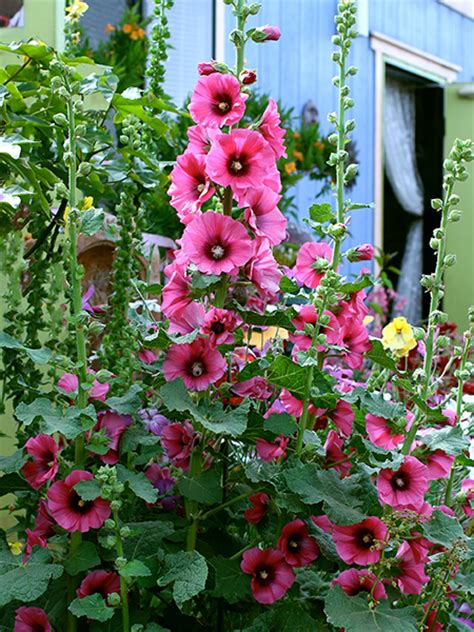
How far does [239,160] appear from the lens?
0.90 meters

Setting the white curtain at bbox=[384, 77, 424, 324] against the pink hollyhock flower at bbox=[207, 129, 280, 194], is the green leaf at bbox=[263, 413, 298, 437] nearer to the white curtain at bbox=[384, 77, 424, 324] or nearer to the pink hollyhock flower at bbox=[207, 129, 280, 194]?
the pink hollyhock flower at bbox=[207, 129, 280, 194]

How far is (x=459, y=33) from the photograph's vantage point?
869 centimetres

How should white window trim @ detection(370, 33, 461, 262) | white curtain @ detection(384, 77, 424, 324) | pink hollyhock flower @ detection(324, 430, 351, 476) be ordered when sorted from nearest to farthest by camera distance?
1. pink hollyhock flower @ detection(324, 430, 351, 476)
2. white window trim @ detection(370, 33, 461, 262)
3. white curtain @ detection(384, 77, 424, 324)

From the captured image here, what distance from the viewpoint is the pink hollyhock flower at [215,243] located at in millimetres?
898

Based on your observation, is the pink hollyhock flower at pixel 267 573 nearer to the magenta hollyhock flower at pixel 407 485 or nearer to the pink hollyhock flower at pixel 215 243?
the magenta hollyhock flower at pixel 407 485

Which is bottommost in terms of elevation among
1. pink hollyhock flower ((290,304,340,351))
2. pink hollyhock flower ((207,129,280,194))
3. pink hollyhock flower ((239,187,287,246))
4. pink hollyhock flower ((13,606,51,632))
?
pink hollyhock flower ((13,606,51,632))

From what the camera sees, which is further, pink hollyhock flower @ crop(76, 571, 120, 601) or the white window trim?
the white window trim

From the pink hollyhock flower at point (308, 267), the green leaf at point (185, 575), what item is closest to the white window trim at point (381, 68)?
the pink hollyhock flower at point (308, 267)

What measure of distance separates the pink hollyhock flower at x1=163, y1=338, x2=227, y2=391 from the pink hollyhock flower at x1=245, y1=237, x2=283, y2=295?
79mm

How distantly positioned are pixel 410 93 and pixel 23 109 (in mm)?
7561

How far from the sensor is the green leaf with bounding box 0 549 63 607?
32.8 inches

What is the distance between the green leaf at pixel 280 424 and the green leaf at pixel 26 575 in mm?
233

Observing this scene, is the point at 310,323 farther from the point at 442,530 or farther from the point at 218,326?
the point at 442,530

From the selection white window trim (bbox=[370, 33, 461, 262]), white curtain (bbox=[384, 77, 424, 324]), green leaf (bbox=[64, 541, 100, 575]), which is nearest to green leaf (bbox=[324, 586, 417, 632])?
green leaf (bbox=[64, 541, 100, 575])
